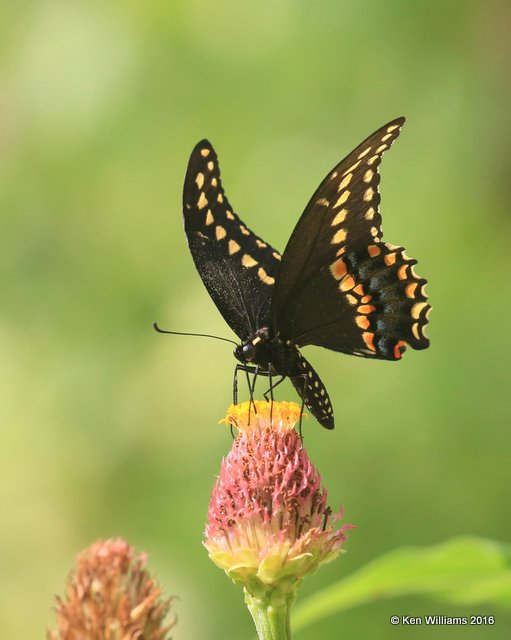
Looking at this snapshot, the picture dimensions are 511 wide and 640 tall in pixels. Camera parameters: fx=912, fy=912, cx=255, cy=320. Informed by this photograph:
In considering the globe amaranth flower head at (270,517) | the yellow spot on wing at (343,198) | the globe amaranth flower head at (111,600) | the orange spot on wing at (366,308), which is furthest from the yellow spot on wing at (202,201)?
the globe amaranth flower head at (111,600)

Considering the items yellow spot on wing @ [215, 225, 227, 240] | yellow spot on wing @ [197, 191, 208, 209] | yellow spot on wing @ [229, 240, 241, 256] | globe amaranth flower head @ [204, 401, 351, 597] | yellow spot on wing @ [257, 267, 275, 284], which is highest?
yellow spot on wing @ [197, 191, 208, 209]

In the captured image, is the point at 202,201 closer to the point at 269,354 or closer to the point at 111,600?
the point at 269,354

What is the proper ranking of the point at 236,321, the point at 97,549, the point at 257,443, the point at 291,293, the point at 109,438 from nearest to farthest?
the point at 97,549
the point at 257,443
the point at 291,293
the point at 236,321
the point at 109,438

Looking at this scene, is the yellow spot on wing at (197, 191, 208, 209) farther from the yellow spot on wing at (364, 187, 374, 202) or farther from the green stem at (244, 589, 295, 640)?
the green stem at (244, 589, 295, 640)

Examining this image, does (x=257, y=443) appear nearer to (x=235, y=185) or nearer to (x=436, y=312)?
(x=436, y=312)

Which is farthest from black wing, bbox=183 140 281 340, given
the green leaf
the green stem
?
the green leaf

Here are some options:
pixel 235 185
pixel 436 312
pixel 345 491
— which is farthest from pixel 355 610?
pixel 235 185

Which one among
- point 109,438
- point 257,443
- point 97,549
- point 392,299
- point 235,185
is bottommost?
point 97,549
